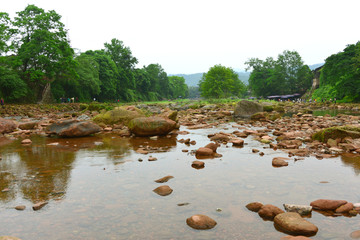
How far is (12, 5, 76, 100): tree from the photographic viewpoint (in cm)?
3566

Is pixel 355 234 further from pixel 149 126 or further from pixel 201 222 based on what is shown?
pixel 149 126

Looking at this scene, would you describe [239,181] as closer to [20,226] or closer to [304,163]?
[304,163]

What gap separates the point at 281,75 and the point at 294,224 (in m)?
84.8

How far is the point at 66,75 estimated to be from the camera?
42.6m

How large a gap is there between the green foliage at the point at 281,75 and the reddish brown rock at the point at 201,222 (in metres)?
83.9

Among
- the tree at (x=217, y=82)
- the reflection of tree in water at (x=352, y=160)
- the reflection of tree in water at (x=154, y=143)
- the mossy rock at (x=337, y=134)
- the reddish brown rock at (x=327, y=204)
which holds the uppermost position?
the tree at (x=217, y=82)

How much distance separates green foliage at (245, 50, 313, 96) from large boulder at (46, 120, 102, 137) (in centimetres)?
7887

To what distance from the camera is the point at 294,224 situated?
2646 mm

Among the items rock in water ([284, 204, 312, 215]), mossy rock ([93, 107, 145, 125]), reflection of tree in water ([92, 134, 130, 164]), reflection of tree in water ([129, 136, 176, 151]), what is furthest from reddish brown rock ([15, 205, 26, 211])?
mossy rock ([93, 107, 145, 125])

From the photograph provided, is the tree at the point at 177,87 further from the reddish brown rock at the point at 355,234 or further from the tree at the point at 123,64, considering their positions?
the reddish brown rock at the point at 355,234

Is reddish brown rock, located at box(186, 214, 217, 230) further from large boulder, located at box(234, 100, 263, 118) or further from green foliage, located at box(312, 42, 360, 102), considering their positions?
green foliage, located at box(312, 42, 360, 102)

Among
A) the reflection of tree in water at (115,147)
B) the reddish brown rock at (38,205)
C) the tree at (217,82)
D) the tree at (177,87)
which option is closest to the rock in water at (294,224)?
the reddish brown rock at (38,205)

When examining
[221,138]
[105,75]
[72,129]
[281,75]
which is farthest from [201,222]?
[281,75]

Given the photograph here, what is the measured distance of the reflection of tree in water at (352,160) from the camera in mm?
4982
